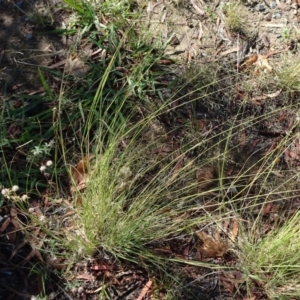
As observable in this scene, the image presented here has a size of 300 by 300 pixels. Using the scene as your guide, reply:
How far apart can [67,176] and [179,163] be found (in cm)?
57

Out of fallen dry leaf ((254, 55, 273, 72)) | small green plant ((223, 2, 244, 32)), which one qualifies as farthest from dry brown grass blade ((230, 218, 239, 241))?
small green plant ((223, 2, 244, 32))

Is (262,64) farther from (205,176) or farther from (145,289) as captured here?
(145,289)

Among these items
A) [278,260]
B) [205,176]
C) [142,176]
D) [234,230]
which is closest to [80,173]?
[142,176]

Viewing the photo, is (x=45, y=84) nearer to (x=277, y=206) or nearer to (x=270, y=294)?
(x=277, y=206)

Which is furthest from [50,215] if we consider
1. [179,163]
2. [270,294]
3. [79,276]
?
[270,294]

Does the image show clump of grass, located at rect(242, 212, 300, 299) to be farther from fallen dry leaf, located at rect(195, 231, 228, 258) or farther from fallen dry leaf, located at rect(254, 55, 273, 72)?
fallen dry leaf, located at rect(254, 55, 273, 72)

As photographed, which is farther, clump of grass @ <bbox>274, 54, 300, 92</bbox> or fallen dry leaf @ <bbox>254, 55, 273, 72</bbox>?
fallen dry leaf @ <bbox>254, 55, 273, 72</bbox>

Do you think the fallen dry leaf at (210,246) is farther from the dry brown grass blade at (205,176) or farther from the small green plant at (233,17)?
the small green plant at (233,17)

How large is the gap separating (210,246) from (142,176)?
475mm

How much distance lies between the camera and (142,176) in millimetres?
2691

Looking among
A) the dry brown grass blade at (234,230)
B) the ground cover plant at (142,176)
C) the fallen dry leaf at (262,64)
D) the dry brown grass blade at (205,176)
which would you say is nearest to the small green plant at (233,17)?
the ground cover plant at (142,176)

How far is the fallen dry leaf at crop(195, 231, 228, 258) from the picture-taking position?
2.67 meters

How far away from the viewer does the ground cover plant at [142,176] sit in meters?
2.50

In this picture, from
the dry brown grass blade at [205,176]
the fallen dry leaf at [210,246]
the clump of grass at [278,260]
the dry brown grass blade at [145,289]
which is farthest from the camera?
the dry brown grass blade at [205,176]
